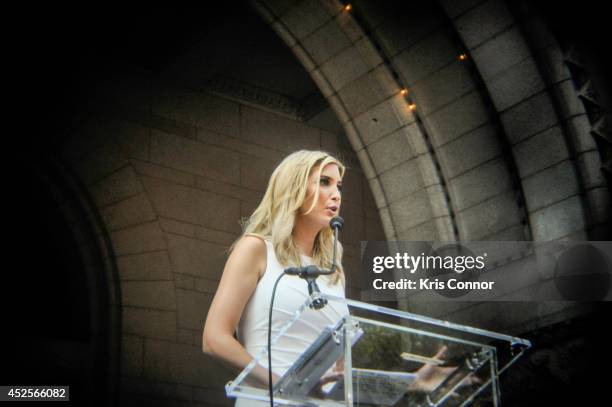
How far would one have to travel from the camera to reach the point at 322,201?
2826 mm

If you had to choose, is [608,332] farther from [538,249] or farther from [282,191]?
[282,191]

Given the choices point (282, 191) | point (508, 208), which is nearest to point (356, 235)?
point (508, 208)

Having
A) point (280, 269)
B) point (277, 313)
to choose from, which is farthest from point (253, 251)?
point (277, 313)

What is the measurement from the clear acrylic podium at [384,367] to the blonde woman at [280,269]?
8 centimetres

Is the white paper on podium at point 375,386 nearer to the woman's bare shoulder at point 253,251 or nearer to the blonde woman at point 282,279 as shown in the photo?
the blonde woman at point 282,279

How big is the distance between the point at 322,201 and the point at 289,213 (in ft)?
0.45

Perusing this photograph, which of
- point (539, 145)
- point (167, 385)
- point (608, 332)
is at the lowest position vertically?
point (608, 332)

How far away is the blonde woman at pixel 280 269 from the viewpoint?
2.40 m

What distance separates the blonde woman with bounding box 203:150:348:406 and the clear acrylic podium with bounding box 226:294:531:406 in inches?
3.3

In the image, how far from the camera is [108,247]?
23.0 feet

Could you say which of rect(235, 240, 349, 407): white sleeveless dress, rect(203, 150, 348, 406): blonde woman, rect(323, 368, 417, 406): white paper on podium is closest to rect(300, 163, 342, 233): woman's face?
rect(203, 150, 348, 406): blonde woman

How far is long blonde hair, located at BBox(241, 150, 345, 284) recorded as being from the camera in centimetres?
271

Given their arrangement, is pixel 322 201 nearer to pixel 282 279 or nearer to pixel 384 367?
pixel 282 279

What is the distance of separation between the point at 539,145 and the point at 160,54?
3834 millimetres
